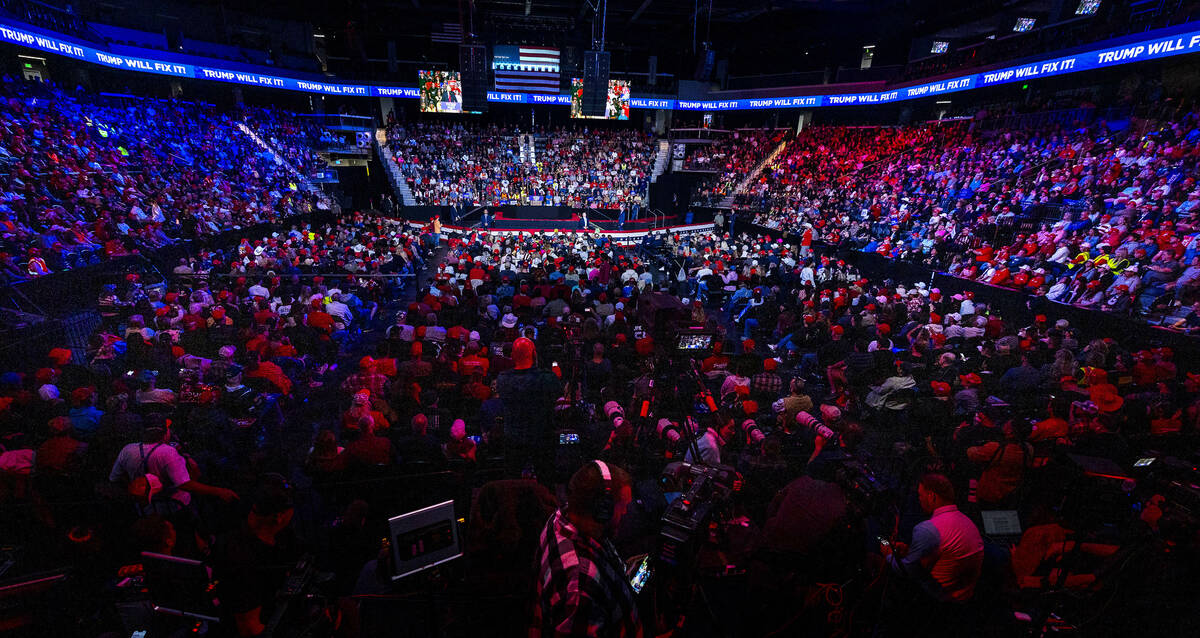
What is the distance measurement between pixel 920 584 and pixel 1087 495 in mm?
1924

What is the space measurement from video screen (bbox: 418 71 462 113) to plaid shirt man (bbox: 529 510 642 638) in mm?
27784

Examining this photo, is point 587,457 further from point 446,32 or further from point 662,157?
point 662,157

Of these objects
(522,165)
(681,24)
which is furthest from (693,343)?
(681,24)

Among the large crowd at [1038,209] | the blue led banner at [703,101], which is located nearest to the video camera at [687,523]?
the large crowd at [1038,209]

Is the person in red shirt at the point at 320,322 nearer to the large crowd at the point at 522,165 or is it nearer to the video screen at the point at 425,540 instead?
the video screen at the point at 425,540

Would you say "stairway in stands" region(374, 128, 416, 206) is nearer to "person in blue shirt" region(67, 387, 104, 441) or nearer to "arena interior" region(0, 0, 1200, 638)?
"arena interior" region(0, 0, 1200, 638)

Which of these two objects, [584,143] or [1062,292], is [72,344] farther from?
[584,143]

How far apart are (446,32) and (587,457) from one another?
30916 mm

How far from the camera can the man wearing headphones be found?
2.07 metres

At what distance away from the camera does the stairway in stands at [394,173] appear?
27.6 meters

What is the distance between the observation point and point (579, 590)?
2086mm

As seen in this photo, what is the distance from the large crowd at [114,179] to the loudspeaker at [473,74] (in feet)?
28.3

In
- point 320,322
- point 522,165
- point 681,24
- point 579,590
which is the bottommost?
point 320,322

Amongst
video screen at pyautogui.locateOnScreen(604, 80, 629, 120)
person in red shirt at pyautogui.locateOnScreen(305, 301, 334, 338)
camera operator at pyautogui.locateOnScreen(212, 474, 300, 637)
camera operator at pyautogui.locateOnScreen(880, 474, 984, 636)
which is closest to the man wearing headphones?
camera operator at pyautogui.locateOnScreen(212, 474, 300, 637)
